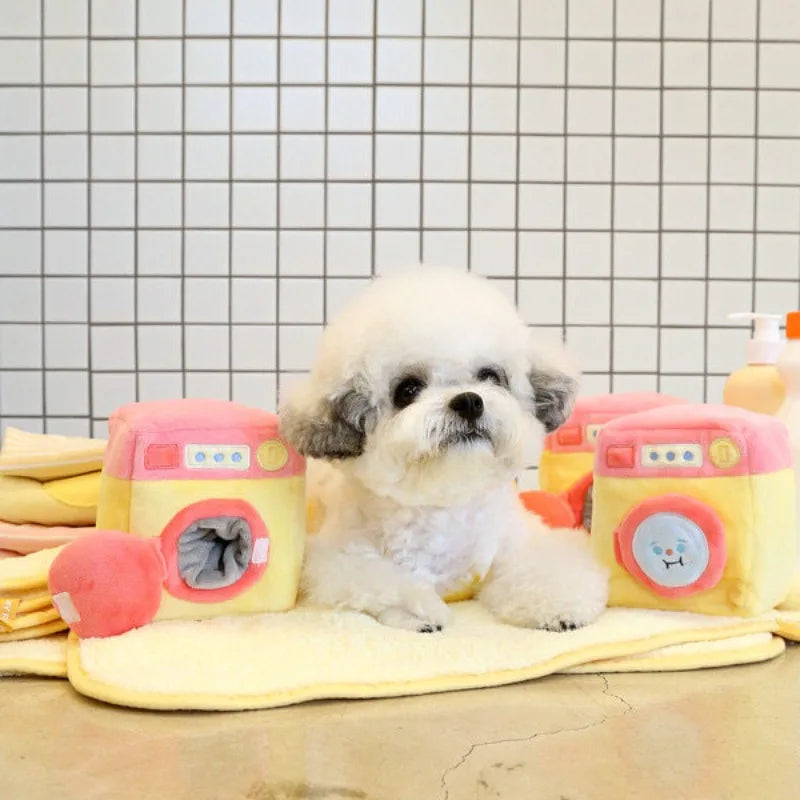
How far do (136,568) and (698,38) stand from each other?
1791 mm

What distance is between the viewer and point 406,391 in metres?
1.23

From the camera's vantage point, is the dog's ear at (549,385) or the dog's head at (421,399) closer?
the dog's head at (421,399)

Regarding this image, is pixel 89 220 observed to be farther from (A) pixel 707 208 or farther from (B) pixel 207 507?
(A) pixel 707 208

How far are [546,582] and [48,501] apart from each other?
929 millimetres

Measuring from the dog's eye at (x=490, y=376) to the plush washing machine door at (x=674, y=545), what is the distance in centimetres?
26

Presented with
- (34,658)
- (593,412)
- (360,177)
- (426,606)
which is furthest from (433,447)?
(360,177)

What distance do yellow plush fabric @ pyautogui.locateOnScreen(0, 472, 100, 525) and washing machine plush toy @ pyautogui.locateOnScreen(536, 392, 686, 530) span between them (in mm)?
856

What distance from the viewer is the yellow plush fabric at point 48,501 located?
163 cm

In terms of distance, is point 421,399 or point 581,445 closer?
point 421,399

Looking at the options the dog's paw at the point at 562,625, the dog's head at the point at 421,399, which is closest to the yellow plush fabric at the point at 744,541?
the dog's paw at the point at 562,625

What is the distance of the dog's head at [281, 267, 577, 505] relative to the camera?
1.17 metres

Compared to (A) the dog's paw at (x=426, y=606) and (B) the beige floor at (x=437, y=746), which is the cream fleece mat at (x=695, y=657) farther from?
(A) the dog's paw at (x=426, y=606)

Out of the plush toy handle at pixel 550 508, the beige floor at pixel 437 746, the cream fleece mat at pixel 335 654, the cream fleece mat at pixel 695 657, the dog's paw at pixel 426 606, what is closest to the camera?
the beige floor at pixel 437 746

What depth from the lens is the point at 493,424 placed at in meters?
1.18
